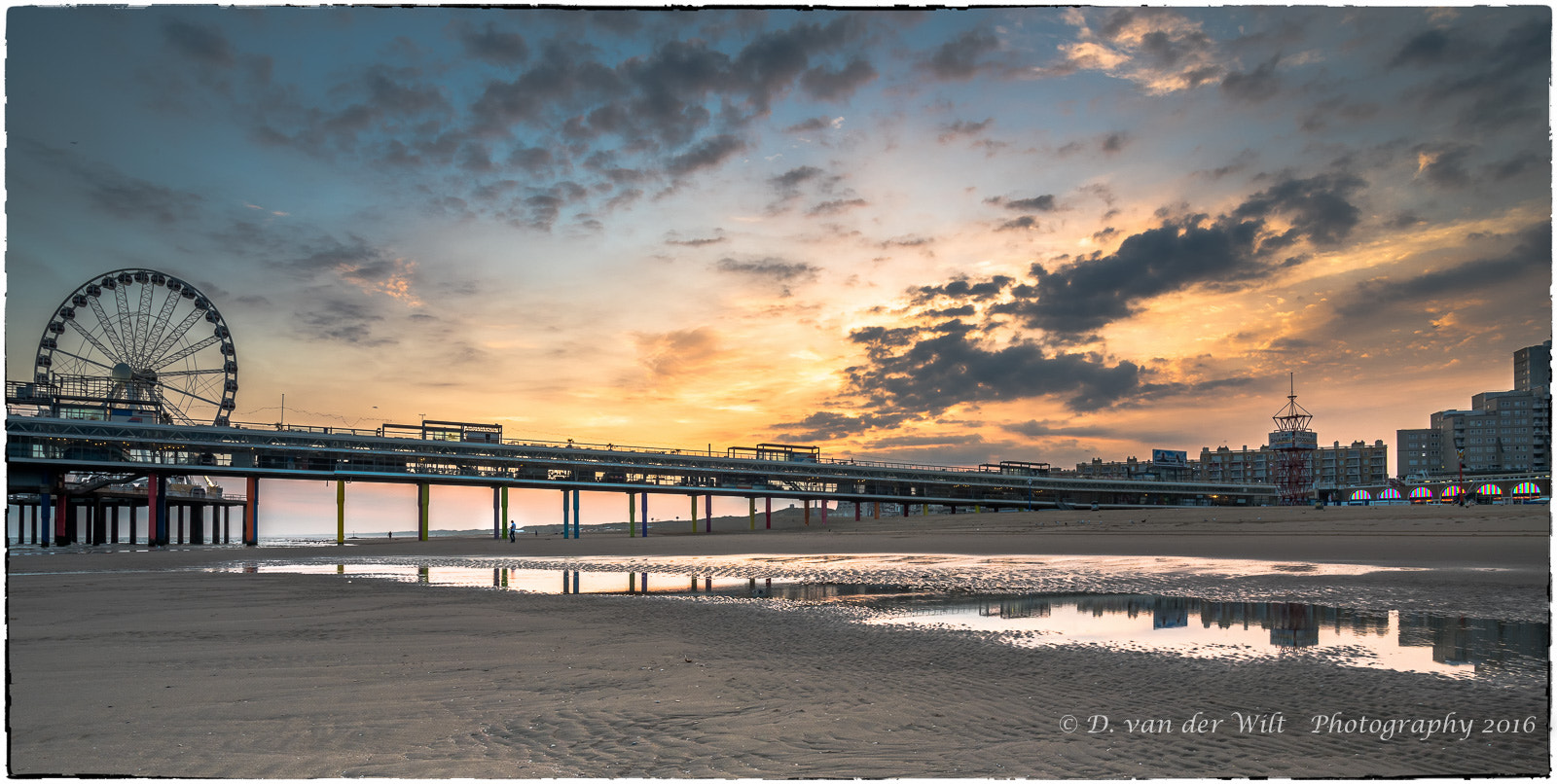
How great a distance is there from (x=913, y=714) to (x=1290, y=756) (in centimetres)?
230

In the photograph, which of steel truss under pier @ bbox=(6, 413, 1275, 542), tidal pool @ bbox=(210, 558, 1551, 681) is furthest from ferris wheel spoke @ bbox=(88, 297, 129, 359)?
tidal pool @ bbox=(210, 558, 1551, 681)

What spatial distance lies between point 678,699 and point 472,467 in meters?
71.8

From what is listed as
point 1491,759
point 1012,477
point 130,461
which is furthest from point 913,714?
point 1012,477

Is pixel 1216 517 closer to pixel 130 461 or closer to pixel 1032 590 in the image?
pixel 1032 590

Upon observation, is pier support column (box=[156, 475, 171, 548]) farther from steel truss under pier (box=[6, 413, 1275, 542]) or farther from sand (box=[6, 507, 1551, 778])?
sand (box=[6, 507, 1551, 778])

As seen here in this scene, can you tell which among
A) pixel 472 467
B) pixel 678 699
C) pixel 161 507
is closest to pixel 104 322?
pixel 161 507

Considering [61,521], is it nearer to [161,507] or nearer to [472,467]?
[161,507]

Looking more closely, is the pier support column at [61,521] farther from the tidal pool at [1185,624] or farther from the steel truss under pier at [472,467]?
the tidal pool at [1185,624]

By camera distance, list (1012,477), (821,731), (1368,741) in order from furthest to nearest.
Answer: (1012,477) < (821,731) < (1368,741)

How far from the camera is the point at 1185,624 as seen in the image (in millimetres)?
10766

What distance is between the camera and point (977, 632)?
10.3 metres

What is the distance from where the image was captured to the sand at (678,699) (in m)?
4.89

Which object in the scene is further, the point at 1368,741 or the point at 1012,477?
the point at 1012,477

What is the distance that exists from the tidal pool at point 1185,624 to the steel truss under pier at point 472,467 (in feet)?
190
